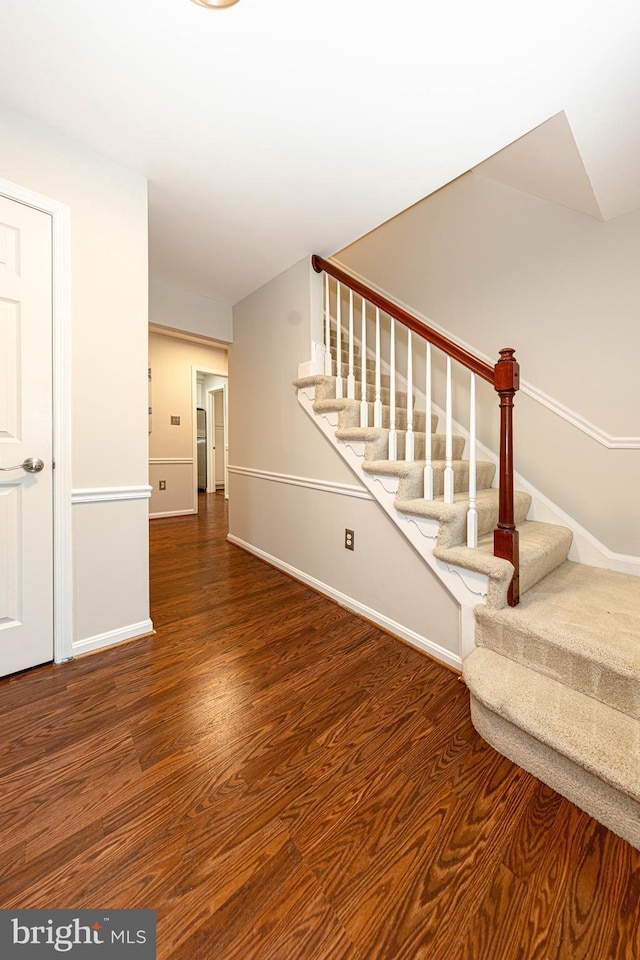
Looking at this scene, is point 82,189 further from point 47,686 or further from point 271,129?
point 47,686

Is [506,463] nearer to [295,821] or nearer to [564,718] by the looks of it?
[564,718]

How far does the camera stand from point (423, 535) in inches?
68.2

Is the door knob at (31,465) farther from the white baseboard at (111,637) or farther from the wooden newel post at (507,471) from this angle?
the wooden newel post at (507,471)

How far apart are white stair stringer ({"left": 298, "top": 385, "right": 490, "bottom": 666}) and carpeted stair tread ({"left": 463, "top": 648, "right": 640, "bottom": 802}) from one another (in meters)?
0.23

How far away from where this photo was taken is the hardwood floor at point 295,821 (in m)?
0.77

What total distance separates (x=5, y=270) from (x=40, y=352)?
0.32m

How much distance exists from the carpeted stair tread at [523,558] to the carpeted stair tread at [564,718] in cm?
27

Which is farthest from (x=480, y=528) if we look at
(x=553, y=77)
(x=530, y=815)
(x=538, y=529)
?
(x=553, y=77)

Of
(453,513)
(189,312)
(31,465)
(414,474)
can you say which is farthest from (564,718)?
(189,312)

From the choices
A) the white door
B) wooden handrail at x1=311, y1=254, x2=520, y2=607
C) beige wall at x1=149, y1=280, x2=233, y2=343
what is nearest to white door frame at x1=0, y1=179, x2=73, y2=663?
the white door

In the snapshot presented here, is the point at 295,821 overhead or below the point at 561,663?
below

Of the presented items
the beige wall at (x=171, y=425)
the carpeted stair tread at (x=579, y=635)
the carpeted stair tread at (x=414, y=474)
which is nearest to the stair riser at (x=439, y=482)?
the carpeted stair tread at (x=414, y=474)

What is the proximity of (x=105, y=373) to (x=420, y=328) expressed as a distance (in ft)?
4.95

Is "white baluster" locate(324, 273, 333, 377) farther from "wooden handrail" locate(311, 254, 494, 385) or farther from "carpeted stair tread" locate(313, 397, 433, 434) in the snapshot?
"carpeted stair tread" locate(313, 397, 433, 434)
